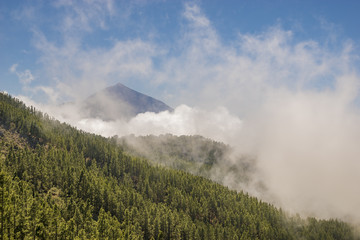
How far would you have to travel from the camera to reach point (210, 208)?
18062 cm

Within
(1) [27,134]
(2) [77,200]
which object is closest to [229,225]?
(2) [77,200]

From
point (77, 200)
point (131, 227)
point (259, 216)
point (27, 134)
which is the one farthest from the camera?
point (27, 134)

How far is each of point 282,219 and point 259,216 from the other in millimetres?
25596

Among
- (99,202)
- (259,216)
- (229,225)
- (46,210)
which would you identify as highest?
(259,216)

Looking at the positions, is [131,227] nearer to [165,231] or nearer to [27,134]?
[165,231]

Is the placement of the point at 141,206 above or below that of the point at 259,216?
below

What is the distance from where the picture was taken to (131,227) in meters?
113

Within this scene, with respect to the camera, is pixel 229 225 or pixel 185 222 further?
pixel 229 225

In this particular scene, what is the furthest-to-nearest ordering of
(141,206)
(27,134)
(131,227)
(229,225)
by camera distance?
(27,134) → (229,225) → (141,206) → (131,227)

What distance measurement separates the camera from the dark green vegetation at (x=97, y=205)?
8206 cm

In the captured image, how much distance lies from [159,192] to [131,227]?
7218 centimetres

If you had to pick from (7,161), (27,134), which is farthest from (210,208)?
(27,134)

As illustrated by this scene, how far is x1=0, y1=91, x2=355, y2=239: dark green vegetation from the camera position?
8206cm

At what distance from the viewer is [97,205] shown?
132 metres
